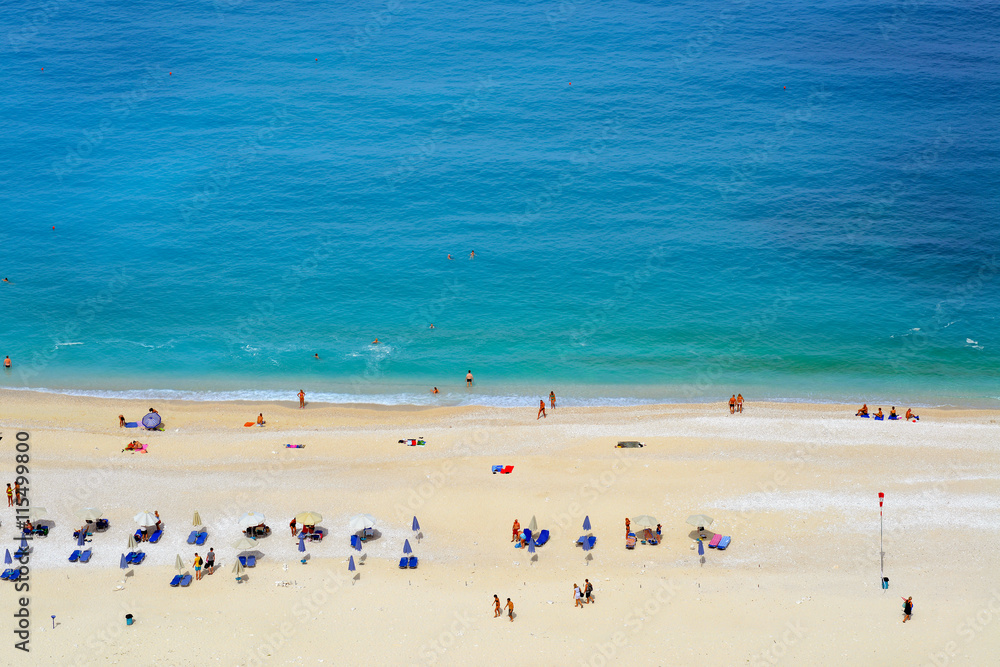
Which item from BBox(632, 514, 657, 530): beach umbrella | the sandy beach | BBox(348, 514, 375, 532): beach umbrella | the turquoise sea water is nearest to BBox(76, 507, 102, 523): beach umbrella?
the sandy beach

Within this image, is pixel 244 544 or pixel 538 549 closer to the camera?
pixel 244 544

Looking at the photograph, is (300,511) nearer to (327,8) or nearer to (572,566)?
(572,566)

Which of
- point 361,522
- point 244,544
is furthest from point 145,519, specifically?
point 361,522

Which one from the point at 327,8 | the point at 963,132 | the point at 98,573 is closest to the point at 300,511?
the point at 98,573

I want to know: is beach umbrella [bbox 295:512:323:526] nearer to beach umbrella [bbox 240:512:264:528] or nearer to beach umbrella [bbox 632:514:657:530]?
beach umbrella [bbox 240:512:264:528]

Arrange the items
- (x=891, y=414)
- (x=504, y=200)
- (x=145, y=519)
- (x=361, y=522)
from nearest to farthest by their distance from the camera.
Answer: (x=361, y=522) → (x=145, y=519) → (x=891, y=414) → (x=504, y=200)

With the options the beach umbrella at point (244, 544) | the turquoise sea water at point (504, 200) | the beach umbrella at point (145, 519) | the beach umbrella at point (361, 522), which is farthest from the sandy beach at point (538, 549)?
the turquoise sea water at point (504, 200)

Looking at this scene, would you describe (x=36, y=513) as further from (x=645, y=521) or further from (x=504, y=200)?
(x=504, y=200)
